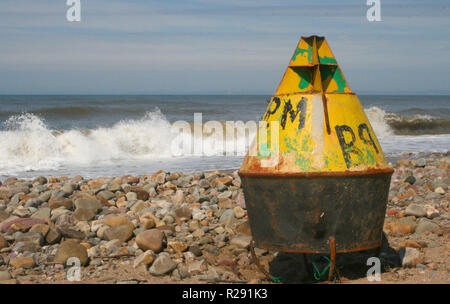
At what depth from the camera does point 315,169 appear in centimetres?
314

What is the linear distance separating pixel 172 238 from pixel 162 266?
908 millimetres

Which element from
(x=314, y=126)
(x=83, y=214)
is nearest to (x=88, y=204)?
(x=83, y=214)

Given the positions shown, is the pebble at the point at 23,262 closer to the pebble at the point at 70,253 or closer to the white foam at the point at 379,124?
the pebble at the point at 70,253

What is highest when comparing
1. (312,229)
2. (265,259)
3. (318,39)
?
(318,39)

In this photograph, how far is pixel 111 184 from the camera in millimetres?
7172

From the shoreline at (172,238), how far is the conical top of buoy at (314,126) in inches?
34.6

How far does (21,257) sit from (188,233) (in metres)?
1.52

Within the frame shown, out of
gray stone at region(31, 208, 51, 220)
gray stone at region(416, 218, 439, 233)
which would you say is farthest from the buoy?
gray stone at region(31, 208, 51, 220)

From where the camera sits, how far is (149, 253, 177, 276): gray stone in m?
3.80

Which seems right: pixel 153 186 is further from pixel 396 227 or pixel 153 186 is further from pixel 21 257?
pixel 396 227

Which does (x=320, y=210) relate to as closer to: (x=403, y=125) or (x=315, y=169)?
(x=315, y=169)

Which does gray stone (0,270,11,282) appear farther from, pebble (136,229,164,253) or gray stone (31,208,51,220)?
gray stone (31,208,51,220)

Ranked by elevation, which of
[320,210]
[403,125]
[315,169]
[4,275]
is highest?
[315,169]
